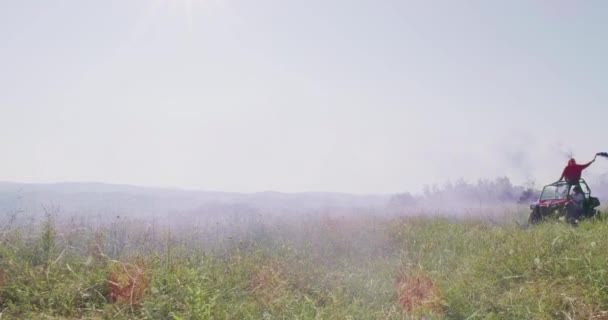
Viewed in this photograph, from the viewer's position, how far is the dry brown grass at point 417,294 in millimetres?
4744

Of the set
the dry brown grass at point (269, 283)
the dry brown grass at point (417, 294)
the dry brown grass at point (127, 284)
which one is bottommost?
the dry brown grass at point (417, 294)

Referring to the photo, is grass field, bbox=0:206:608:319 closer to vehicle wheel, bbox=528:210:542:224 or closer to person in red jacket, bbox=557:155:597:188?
vehicle wheel, bbox=528:210:542:224

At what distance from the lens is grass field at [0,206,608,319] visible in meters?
4.00

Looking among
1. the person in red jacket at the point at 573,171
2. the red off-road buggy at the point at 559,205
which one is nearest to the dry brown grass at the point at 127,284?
the red off-road buggy at the point at 559,205

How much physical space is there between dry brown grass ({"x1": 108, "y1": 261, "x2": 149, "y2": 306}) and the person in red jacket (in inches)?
405

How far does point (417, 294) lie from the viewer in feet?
17.3

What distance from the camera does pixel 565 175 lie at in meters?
9.91

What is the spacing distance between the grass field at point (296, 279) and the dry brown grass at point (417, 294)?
0.02m

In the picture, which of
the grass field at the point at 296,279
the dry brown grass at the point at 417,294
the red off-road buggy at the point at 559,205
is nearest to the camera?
the grass field at the point at 296,279

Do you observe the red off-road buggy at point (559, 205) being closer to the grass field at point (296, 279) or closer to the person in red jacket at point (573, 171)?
the person in red jacket at point (573, 171)

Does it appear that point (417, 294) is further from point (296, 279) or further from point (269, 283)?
point (269, 283)

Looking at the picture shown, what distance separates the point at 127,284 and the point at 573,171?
10659 millimetres

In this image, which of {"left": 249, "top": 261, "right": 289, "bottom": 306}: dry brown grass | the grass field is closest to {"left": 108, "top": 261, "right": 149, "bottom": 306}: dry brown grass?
the grass field

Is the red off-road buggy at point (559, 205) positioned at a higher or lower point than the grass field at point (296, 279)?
higher
